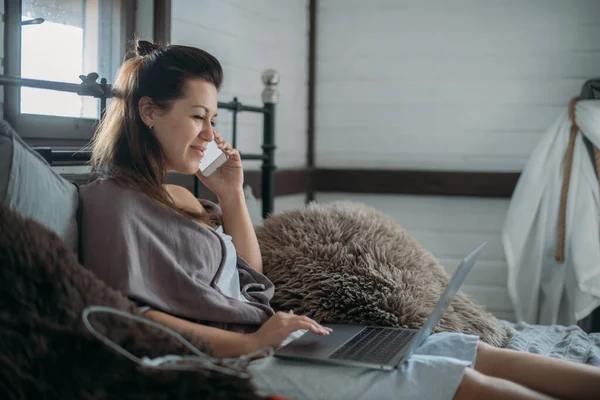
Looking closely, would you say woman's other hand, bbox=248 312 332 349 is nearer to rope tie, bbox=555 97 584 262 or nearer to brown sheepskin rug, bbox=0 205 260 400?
brown sheepskin rug, bbox=0 205 260 400

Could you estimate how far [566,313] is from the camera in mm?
2844

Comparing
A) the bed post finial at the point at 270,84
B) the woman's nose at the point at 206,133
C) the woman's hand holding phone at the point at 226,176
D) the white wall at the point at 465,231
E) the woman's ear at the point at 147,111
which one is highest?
the bed post finial at the point at 270,84

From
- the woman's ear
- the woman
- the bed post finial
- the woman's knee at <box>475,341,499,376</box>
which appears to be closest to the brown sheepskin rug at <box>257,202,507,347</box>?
the woman

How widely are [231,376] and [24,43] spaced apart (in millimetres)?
1277

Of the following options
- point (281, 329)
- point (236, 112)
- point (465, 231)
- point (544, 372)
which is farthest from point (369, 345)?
point (465, 231)

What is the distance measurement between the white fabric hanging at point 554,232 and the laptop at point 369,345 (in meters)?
1.42

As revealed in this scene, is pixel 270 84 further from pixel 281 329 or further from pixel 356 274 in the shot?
pixel 281 329

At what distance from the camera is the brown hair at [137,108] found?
4.99 ft

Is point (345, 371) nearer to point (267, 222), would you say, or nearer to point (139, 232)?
point (139, 232)

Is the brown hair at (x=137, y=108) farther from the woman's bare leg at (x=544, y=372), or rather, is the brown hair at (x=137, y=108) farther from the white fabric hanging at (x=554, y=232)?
the white fabric hanging at (x=554, y=232)

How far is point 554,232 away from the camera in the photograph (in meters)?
2.84

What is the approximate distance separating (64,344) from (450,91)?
261 centimetres

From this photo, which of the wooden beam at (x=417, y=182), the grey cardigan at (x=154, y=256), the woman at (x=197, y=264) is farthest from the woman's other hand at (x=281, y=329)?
the wooden beam at (x=417, y=182)

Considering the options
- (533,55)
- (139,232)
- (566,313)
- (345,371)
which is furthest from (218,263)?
(533,55)
